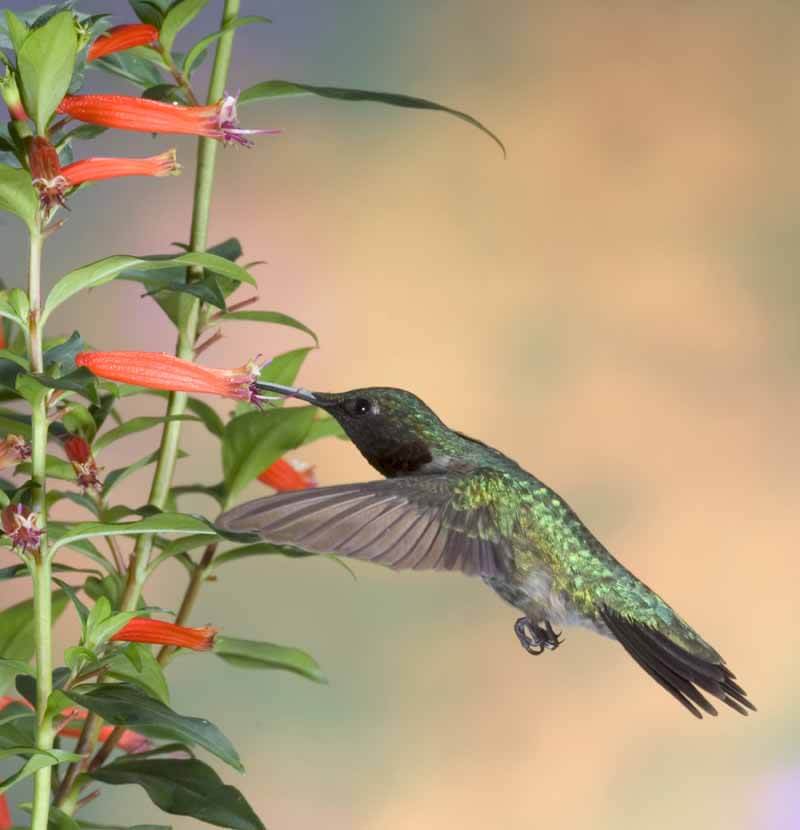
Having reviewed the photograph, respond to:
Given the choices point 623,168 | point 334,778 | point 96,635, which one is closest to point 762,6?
point 623,168

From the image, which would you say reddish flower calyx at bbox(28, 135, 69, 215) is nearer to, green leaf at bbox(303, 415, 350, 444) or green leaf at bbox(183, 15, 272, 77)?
green leaf at bbox(183, 15, 272, 77)

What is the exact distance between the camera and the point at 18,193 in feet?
3.26

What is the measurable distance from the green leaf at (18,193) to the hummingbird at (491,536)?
26cm

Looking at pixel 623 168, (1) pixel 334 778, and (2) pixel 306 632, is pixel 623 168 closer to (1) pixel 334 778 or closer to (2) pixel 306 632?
(2) pixel 306 632

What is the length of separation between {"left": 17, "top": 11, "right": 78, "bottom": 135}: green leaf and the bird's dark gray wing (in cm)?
33

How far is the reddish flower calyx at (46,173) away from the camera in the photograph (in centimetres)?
100

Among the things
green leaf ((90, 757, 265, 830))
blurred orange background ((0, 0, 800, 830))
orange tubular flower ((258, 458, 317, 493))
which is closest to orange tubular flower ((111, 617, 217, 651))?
green leaf ((90, 757, 265, 830))

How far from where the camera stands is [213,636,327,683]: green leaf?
55.0 inches

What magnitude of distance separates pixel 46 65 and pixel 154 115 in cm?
13

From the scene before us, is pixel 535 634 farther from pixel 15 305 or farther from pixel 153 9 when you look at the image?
pixel 153 9

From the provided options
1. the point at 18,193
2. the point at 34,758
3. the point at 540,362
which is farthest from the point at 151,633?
the point at 540,362

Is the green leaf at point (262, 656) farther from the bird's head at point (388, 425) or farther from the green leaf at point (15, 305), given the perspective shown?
the green leaf at point (15, 305)

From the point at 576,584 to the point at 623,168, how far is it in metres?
1.60

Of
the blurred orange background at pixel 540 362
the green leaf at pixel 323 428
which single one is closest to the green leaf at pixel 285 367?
the green leaf at pixel 323 428
